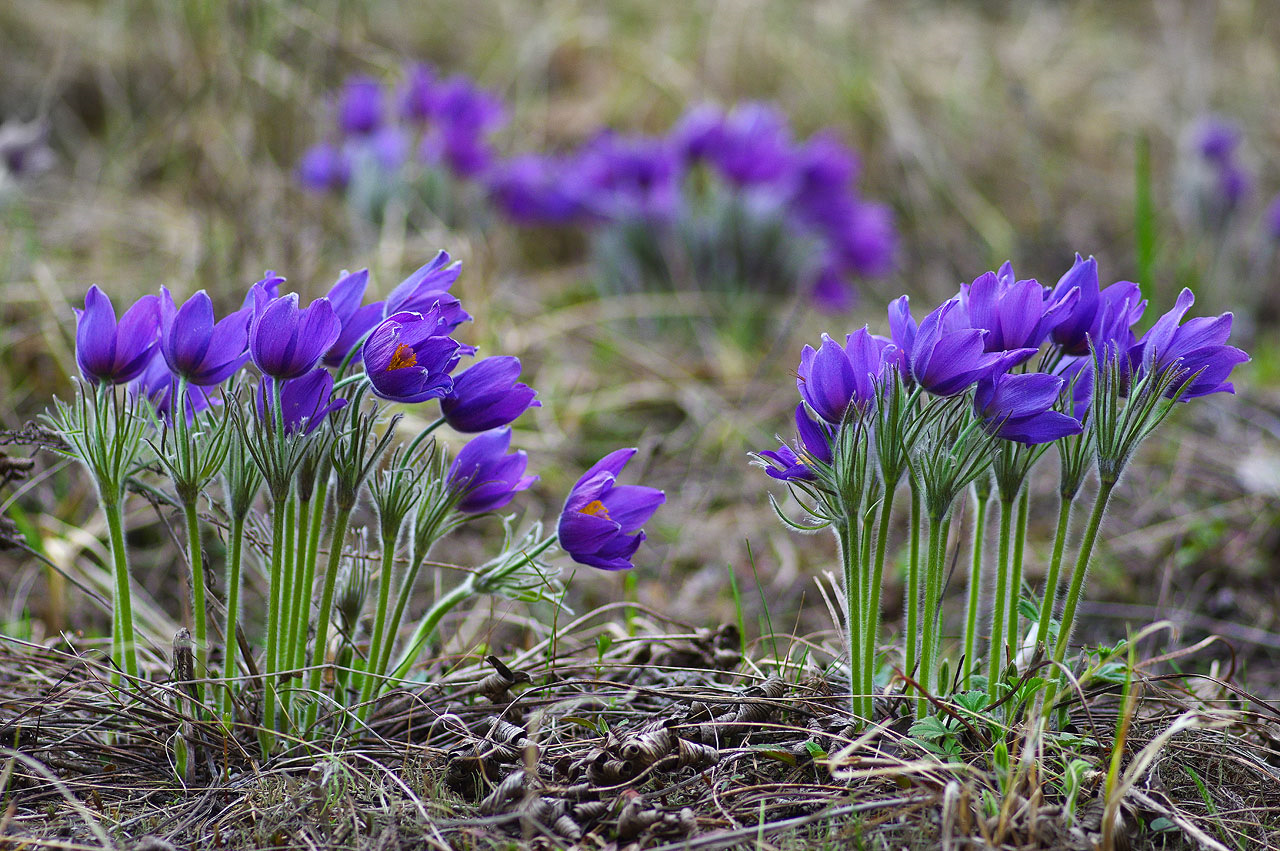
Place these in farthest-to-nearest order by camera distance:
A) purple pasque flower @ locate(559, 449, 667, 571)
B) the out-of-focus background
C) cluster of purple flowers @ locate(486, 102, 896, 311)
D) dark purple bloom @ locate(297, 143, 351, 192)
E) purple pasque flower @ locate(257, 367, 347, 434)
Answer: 1. cluster of purple flowers @ locate(486, 102, 896, 311)
2. dark purple bloom @ locate(297, 143, 351, 192)
3. the out-of-focus background
4. purple pasque flower @ locate(559, 449, 667, 571)
5. purple pasque flower @ locate(257, 367, 347, 434)

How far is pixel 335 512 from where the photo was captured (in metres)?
1.50

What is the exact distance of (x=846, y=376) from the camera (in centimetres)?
132

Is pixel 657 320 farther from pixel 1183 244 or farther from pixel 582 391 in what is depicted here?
pixel 1183 244

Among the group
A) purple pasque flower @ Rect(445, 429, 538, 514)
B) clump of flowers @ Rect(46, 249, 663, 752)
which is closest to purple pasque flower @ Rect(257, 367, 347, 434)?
clump of flowers @ Rect(46, 249, 663, 752)

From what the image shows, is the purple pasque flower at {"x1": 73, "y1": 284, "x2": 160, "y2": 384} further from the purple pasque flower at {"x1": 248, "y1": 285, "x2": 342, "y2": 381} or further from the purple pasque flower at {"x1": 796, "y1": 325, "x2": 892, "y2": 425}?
the purple pasque flower at {"x1": 796, "y1": 325, "x2": 892, "y2": 425}

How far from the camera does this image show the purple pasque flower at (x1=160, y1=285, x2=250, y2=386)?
4.42 feet

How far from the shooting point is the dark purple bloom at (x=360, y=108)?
4.28m

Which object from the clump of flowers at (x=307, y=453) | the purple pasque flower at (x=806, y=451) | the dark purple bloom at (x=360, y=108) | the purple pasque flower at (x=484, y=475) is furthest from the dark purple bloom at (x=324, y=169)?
the purple pasque flower at (x=806, y=451)

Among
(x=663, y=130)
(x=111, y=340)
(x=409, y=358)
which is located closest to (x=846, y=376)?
(x=409, y=358)

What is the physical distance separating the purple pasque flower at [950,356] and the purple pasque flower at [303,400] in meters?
0.74

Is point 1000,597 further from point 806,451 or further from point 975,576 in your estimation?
point 806,451

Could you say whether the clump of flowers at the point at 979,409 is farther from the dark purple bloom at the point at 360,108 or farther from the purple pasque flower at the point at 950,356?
the dark purple bloom at the point at 360,108

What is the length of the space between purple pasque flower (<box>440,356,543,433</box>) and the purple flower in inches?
5.7

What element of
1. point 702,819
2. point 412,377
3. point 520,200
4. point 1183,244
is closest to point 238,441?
point 412,377
